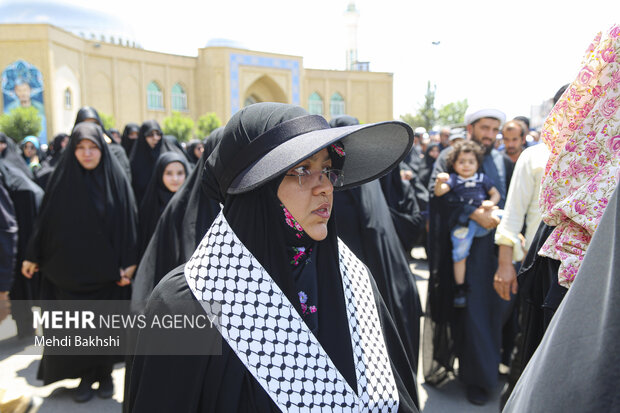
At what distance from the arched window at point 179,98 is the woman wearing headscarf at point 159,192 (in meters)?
33.9

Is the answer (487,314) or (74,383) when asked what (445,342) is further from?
(74,383)

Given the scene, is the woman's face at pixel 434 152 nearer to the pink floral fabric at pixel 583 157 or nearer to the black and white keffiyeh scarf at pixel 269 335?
the pink floral fabric at pixel 583 157

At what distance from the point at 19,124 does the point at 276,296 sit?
23415 mm

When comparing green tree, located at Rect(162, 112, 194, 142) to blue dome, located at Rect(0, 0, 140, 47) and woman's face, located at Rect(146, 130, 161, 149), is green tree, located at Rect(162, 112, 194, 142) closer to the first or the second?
blue dome, located at Rect(0, 0, 140, 47)

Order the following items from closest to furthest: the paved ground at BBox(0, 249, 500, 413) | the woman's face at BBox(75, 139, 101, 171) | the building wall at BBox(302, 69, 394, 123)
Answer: the paved ground at BBox(0, 249, 500, 413), the woman's face at BBox(75, 139, 101, 171), the building wall at BBox(302, 69, 394, 123)

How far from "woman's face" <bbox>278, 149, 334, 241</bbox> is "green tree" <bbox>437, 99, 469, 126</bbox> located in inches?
1743

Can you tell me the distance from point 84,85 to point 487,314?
→ 1238 inches

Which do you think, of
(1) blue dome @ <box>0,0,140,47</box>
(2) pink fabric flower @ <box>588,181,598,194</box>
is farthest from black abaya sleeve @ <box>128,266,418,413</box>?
(1) blue dome @ <box>0,0,140,47</box>

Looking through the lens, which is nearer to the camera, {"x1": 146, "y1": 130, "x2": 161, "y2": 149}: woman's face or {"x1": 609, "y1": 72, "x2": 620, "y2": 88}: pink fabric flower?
{"x1": 609, "y1": 72, "x2": 620, "y2": 88}: pink fabric flower

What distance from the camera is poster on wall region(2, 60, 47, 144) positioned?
86.8ft

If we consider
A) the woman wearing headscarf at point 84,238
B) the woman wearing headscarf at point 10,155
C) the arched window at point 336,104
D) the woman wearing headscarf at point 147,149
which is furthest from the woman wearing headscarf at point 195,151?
the arched window at point 336,104

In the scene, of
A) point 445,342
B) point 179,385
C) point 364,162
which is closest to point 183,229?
point 364,162

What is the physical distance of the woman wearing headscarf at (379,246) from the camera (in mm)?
3176

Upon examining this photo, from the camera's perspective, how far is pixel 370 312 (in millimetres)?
1649
